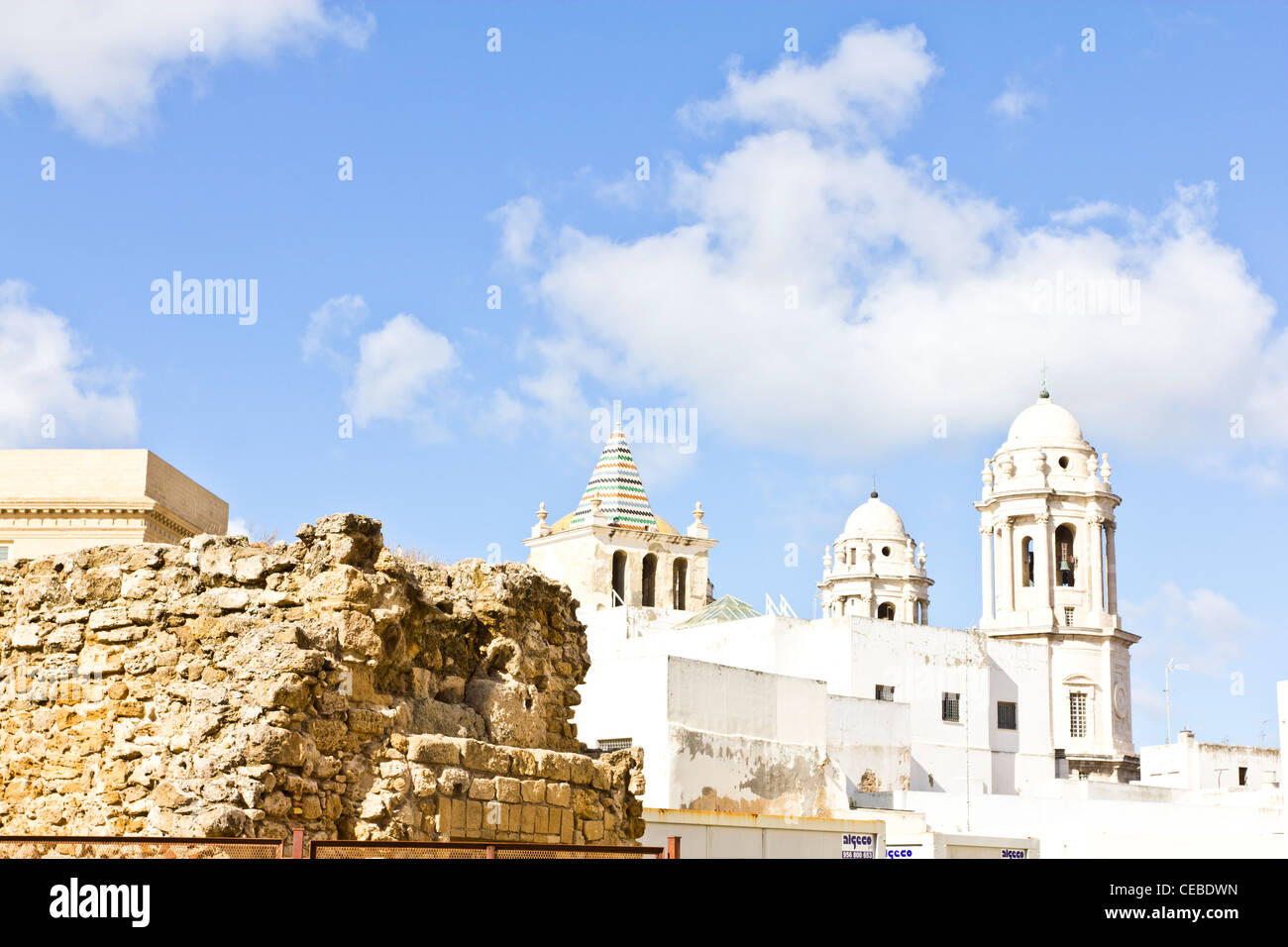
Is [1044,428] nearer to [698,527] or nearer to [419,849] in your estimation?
[698,527]

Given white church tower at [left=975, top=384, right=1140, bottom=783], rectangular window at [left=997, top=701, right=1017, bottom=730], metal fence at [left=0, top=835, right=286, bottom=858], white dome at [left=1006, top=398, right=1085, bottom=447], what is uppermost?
white dome at [left=1006, top=398, right=1085, bottom=447]

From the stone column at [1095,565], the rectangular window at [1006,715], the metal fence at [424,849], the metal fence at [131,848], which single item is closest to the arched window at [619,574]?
the rectangular window at [1006,715]

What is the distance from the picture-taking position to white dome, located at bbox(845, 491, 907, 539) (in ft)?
230

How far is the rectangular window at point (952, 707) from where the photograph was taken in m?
40.8

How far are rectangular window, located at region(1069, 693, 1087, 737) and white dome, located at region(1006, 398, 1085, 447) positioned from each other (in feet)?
29.6

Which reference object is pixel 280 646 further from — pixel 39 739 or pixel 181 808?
pixel 39 739

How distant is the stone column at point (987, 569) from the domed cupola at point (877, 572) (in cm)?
1345

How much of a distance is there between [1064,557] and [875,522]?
16.8 m

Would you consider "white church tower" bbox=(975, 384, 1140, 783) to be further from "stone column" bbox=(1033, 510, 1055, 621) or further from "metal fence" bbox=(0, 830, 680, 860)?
"metal fence" bbox=(0, 830, 680, 860)

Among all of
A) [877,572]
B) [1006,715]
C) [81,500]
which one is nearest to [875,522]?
[877,572]

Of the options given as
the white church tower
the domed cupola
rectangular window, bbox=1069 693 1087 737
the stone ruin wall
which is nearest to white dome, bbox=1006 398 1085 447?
the white church tower

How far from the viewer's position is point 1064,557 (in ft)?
178
